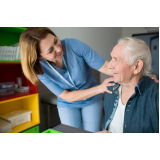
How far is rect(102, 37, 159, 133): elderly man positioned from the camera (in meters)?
1.05

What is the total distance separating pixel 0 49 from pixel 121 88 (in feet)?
4.70

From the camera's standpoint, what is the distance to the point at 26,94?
200cm

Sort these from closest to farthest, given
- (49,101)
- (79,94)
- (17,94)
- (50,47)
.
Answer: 1. (50,47)
2. (79,94)
3. (17,94)
4. (49,101)

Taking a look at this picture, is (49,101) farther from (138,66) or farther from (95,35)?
(95,35)

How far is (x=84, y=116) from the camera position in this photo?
1674 millimetres

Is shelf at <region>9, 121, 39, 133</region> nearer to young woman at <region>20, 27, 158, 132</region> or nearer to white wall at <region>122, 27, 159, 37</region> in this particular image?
young woman at <region>20, 27, 158, 132</region>

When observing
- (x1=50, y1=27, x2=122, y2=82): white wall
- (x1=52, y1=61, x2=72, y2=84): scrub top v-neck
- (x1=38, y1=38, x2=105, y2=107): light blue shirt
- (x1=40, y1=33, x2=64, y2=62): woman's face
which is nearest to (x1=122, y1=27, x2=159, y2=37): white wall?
(x1=50, y1=27, x2=122, y2=82): white wall

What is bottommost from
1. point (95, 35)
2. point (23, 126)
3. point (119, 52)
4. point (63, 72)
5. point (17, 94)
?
point (23, 126)

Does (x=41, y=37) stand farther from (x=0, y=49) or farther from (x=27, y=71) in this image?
(x=0, y=49)

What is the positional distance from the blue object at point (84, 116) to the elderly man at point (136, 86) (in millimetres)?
443

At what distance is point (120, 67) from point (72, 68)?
21.9 inches

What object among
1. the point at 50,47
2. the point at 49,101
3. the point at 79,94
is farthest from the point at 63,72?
the point at 49,101

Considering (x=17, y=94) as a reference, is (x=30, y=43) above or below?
above
